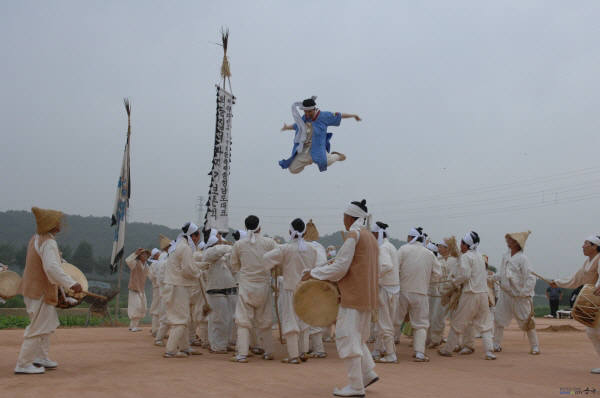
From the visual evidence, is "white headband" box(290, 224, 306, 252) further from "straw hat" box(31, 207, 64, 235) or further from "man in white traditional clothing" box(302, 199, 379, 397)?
"straw hat" box(31, 207, 64, 235)

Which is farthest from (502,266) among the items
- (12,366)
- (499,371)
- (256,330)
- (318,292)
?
(12,366)

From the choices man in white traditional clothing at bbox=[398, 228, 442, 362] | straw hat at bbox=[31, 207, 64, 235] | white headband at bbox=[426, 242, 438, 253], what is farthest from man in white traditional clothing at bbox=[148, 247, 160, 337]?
white headband at bbox=[426, 242, 438, 253]

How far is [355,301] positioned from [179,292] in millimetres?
3679

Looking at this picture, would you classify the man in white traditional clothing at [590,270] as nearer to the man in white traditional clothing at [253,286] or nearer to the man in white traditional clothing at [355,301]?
the man in white traditional clothing at [355,301]

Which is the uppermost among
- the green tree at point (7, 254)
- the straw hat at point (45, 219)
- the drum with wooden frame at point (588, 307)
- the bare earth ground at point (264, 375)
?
the straw hat at point (45, 219)

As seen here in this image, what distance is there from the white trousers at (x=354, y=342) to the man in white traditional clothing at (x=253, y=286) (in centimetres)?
268

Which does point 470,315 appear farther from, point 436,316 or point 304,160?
point 304,160

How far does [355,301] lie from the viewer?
568cm

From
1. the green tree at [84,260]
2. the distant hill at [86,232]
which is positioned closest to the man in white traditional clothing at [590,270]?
the green tree at [84,260]

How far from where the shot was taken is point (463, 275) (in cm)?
920

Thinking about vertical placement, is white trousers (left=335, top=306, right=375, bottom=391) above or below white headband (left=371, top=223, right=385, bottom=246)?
below

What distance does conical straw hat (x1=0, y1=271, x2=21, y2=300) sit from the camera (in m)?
7.49

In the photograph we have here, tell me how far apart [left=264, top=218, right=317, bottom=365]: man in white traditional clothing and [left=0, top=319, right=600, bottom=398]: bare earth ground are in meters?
0.57

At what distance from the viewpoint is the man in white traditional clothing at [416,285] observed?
8688 mm
